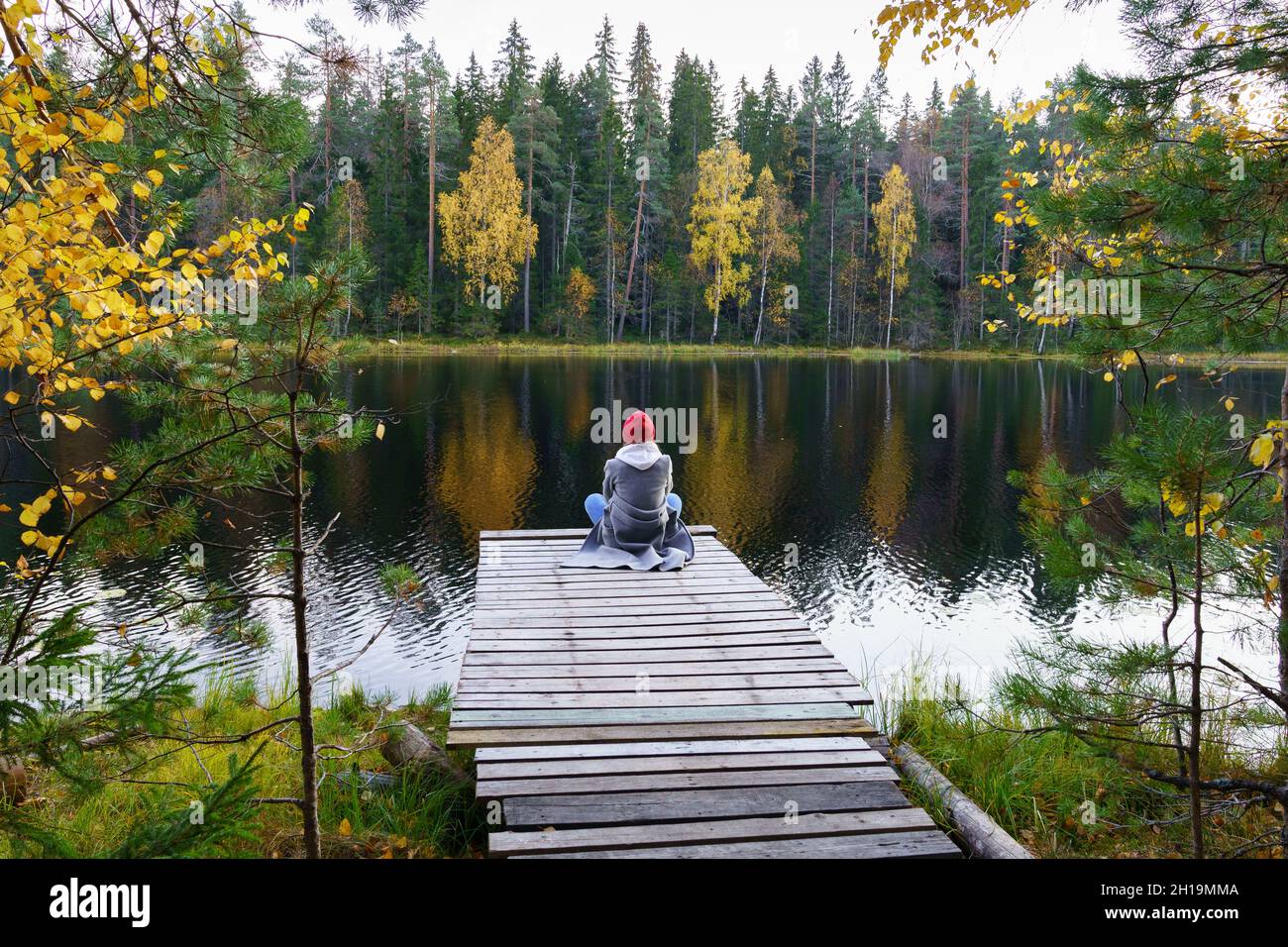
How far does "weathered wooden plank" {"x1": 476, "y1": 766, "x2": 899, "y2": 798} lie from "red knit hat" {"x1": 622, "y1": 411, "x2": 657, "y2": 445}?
13.7ft

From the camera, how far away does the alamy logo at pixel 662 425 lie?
1959cm

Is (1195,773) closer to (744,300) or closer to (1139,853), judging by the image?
(1139,853)

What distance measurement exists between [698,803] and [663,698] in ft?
3.88

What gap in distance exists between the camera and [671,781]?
4164 millimetres

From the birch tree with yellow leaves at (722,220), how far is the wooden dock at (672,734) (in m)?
35.9

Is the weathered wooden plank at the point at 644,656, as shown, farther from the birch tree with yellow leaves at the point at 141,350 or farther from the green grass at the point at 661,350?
the green grass at the point at 661,350

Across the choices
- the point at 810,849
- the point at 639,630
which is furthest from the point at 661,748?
the point at 639,630

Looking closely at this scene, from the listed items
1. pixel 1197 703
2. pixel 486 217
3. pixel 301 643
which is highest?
pixel 486 217

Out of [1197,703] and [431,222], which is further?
[431,222]

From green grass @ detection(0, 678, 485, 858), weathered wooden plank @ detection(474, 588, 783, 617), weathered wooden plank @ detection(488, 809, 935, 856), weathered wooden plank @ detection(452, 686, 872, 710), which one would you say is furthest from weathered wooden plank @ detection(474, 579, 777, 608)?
weathered wooden plank @ detection(488, 809, 935, 856)

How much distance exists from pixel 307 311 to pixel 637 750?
2.74 meters

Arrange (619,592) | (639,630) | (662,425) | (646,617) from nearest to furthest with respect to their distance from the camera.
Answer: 1. (639,630)
2. (646,617)
3. (619,592)
4. (662,425)

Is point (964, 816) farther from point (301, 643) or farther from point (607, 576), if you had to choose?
point (607, 576)
